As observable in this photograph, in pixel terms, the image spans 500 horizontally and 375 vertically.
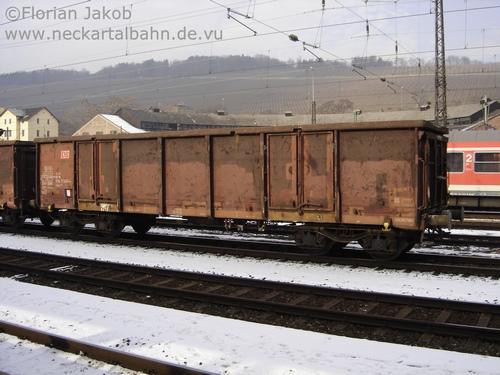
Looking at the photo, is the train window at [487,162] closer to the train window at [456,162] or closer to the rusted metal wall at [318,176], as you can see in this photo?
the train window at [456,162]

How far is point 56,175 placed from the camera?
49.3 ft

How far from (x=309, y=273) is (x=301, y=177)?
205cm

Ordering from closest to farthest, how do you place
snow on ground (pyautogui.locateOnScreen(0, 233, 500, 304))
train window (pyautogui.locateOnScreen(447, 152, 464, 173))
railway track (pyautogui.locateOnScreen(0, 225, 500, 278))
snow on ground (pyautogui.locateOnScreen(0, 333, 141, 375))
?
snow on ground (pyautogui.locateOnScreen(0, 333, 141, 375)) → snow on ground (pyautogui.locateOnScreen(0, 233, 500, 304)) → railway track (pyautogui.locateOnScreen(0, 225, 500, 278)) → train window (pyautogui.locateOnScreen(447, 152, 464, 173))

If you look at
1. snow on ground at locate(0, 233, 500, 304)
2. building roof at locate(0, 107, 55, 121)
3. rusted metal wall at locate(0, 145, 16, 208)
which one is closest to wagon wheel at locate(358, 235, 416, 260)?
snow on ground at locate(0, 233, 500, 304)

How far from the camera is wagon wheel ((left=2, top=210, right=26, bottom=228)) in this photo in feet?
56.9

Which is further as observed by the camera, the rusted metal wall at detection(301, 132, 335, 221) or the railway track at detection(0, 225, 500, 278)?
the rusted metal wall at detection(301, 132, 335, 221)

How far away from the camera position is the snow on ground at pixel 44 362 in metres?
5.25

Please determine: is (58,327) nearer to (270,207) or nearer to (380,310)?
(380,310)

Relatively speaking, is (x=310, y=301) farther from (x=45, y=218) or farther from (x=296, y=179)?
(x=45, y=218)

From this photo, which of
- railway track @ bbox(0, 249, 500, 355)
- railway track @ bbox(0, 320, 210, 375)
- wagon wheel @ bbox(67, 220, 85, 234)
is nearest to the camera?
railway track @ bbox(0, 320, 210, 375)

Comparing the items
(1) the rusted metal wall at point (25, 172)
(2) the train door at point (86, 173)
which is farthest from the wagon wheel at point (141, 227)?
(1) the rusted metal wall at point (25, 172)

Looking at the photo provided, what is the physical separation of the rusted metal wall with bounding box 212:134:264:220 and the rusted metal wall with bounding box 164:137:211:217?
239 millimetres

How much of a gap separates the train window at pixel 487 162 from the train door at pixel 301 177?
1418 centimetres

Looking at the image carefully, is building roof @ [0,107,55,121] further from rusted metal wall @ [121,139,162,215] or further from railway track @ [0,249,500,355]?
railway track @ [0,249,500,355]
